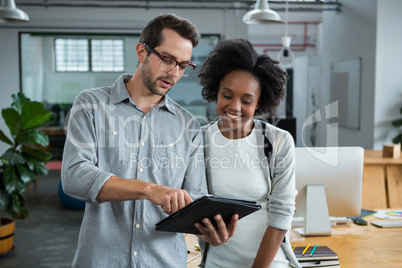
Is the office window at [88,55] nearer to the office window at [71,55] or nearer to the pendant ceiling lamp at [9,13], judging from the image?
the office window at [71,55]

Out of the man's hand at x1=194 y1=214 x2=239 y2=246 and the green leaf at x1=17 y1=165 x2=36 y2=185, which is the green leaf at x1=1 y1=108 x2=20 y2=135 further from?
the man's hand at x1=194 y1=214 x2=239 y2=246

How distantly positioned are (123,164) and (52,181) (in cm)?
698

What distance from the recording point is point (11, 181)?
387 cm

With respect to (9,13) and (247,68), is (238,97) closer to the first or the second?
(247,68)

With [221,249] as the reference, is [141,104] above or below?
above

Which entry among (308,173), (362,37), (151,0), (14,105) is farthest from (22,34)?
(308,173)

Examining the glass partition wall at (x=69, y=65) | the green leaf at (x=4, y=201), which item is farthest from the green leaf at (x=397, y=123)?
the green leaf at (x=4, y=201)

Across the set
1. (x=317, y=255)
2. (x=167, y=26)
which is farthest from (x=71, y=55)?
(x=317, y=255)

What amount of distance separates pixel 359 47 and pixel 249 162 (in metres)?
5.69

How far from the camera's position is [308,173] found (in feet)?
7.04

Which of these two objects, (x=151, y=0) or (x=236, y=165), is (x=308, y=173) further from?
(x=151, y=0)

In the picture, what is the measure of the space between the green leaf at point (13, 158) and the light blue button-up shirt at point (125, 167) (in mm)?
2863

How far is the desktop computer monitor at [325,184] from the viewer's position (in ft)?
6.98

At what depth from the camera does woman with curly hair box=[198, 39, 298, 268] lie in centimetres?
158
